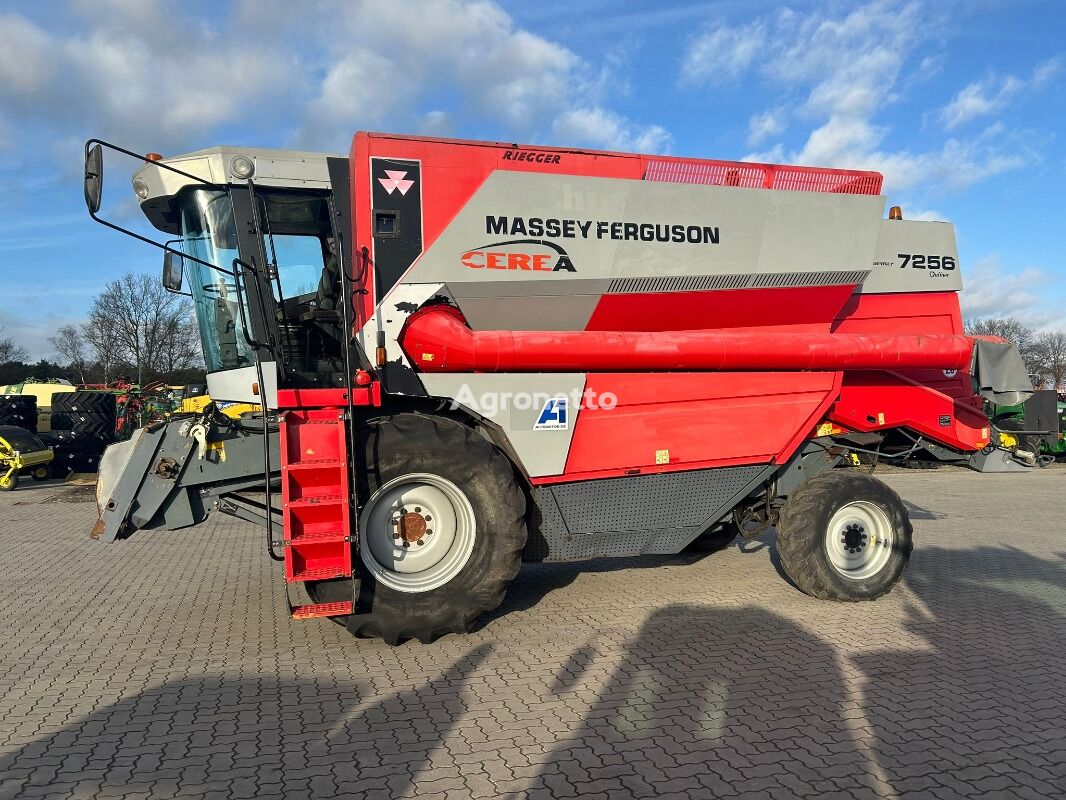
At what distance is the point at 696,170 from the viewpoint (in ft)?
18.1

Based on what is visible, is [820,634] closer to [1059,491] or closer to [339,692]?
[339,692]

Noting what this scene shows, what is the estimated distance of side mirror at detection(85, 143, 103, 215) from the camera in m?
4.18

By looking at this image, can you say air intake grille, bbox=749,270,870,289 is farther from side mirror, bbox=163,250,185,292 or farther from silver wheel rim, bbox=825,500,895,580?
side mirror, bbox=163,250,185,292

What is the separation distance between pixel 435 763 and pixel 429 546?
1.86 meters

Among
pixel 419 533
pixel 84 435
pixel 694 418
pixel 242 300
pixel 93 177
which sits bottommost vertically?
pixel 419 533

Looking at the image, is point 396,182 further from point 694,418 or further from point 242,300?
point 694,418

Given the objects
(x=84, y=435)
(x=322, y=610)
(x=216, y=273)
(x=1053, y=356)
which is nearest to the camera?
(x=322, y=610)

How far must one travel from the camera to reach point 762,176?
18.7ft

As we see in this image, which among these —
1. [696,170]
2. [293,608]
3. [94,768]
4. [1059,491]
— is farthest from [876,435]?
[1059,491]

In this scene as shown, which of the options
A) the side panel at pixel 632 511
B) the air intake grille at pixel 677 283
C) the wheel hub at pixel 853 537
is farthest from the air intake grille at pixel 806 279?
the wheel hub at pixel 853 537

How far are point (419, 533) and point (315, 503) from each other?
776 millimetres

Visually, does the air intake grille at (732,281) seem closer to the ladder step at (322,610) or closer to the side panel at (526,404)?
the side panel at (526,404)

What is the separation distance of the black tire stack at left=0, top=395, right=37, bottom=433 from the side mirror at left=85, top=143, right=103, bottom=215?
61.3 ft

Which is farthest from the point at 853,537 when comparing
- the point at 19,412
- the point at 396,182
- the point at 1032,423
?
the point at 19,412
